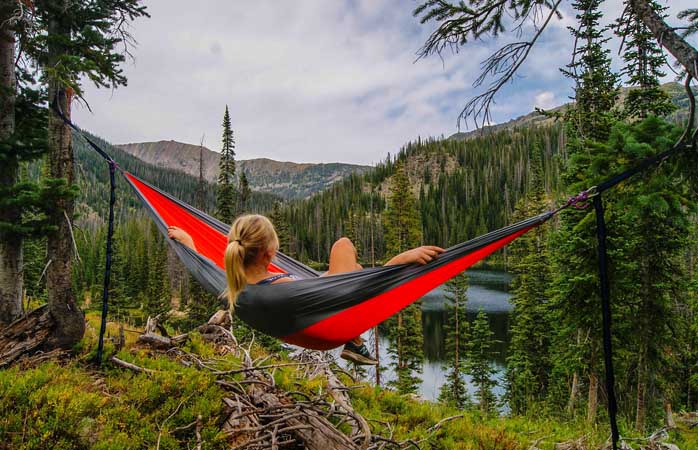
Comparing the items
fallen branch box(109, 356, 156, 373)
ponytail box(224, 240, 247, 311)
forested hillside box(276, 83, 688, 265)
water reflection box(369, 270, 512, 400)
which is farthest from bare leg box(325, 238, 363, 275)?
forested hillside box(276, 83, 688, 265)

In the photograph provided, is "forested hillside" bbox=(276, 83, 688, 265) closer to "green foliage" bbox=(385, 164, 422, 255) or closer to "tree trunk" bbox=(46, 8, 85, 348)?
"green foliage" bbox=(385, 164, 422, 255)

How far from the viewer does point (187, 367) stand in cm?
304

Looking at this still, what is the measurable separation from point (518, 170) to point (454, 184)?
508 inches

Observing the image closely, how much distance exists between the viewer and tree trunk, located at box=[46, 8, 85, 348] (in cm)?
336

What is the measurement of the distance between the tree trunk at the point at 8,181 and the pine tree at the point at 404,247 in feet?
38.4

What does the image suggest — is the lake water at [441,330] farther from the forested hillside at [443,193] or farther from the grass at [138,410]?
the forested hillside at [443,193]

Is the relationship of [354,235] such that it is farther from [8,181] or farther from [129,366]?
[129,366]

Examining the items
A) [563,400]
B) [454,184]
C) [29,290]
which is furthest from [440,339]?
[454,184]

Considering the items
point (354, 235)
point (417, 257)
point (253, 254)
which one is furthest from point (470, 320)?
point (253, 254)

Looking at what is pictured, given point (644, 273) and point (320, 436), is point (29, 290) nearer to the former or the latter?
point (320, 436)

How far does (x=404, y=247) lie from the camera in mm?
14844

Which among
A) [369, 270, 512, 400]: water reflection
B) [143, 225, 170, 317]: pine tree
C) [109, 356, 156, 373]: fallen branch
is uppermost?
[109, 356, 156, 373]: fallen branch

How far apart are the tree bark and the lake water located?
8.64 meters

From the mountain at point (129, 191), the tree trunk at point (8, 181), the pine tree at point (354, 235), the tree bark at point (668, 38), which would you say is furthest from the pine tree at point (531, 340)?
the mountain at point (129, 191)
